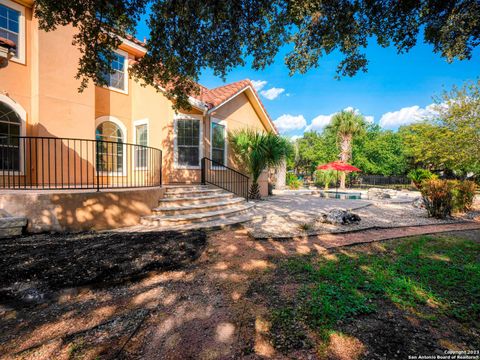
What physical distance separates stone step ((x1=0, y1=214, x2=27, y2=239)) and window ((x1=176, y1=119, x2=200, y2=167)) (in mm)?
5702

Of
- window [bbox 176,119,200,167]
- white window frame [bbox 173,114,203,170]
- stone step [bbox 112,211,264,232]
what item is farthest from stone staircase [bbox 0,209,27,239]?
window [bbox 176,119,200,167]

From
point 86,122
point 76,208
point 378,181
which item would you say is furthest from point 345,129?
point 76,208

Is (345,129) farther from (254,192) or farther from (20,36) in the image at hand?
(20,36)

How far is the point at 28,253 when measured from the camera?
4.03 meters

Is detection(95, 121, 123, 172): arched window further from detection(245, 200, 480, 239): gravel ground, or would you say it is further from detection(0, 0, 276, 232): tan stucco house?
detection(245, 200, 480, 239): gravel ground

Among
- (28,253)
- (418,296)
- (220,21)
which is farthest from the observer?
(220,21)

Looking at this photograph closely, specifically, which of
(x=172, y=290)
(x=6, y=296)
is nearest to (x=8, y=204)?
(x=6, y=296)

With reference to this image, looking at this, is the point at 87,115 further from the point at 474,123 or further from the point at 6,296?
the point at 474,123

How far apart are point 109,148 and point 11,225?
558 cm

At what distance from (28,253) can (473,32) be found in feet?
30.0

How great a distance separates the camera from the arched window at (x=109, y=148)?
9.76 meters

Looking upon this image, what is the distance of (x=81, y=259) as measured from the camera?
3885 millimetres

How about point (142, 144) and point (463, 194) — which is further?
point (142, 144)

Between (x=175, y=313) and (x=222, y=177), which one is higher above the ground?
(x=222, y=177)
